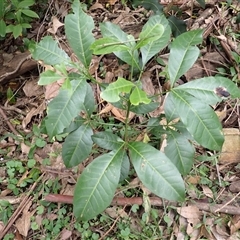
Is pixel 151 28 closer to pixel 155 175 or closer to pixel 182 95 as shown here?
pixel 182 95

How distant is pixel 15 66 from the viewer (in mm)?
2688

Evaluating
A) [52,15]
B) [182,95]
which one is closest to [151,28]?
[182,95]

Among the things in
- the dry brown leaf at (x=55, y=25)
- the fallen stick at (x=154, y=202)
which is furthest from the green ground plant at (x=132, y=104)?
the dry brown leaf at (x=55, y=25)

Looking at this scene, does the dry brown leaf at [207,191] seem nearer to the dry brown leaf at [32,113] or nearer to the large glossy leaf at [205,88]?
the large glossy leaf at [205,88]

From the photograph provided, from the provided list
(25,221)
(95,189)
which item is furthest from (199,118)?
(25,221)

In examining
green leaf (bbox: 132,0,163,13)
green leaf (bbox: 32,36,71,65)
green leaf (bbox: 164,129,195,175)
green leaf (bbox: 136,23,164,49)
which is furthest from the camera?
green leaf (bbox: 132,0,163,13)

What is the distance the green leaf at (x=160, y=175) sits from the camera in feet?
4.92

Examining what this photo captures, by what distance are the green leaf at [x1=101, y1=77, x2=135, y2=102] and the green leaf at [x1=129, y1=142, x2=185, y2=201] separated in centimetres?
35

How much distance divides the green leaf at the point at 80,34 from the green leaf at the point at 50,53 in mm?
56

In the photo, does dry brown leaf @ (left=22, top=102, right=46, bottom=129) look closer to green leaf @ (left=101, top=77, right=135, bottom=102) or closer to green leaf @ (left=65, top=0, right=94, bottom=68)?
green leaf @ (left=65, top=0, right=94, bottom=68)

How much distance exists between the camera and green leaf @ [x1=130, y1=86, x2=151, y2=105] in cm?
124

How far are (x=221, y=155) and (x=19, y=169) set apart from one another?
1.24 metres

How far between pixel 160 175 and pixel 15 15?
1608 mm

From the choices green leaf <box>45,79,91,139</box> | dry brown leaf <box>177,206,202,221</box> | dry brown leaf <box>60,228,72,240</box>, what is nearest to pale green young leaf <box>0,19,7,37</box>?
green leaf <box>45,79,91,139</box>
